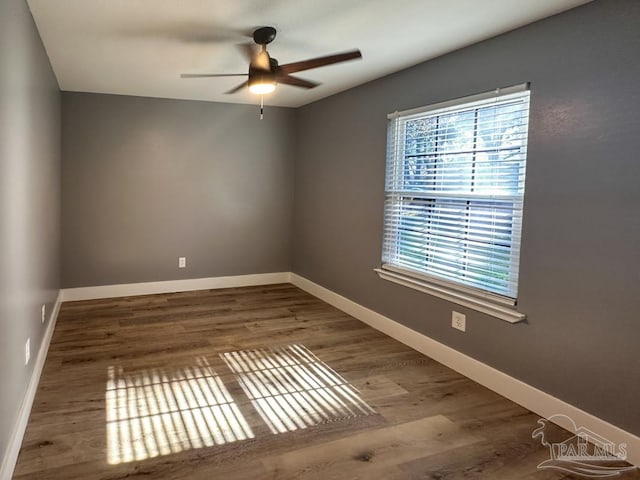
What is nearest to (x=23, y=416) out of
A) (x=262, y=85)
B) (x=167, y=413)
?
(x=167, y=413)

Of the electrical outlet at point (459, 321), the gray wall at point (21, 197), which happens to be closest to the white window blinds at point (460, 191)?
the electrical outlet at point (459, 321)

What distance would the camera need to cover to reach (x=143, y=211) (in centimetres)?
529

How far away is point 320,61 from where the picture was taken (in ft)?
9.41

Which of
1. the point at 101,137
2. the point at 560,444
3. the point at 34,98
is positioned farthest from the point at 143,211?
the point at 560,444

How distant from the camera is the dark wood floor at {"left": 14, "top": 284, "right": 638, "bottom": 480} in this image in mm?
2211

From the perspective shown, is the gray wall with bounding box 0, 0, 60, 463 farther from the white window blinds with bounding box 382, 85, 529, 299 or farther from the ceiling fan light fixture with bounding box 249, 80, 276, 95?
the white window blinds with bounding box 382, 85, 529, 299

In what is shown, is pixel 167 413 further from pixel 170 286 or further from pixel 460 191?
pixel 170 286

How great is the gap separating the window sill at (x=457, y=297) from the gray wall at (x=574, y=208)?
59 mm

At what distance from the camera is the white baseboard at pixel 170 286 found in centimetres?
508

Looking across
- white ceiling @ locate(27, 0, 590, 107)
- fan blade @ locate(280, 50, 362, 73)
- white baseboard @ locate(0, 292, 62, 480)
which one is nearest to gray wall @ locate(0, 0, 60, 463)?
white baseboard @ locate(0, 292, 62, 480)

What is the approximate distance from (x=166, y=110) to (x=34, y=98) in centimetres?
242

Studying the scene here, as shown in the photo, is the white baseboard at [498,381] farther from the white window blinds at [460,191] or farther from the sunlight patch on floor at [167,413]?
the sunlight patch on floor at [167,413]

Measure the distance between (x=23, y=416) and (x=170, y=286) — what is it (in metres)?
3.09

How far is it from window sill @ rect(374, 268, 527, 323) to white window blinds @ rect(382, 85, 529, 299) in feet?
0.19
